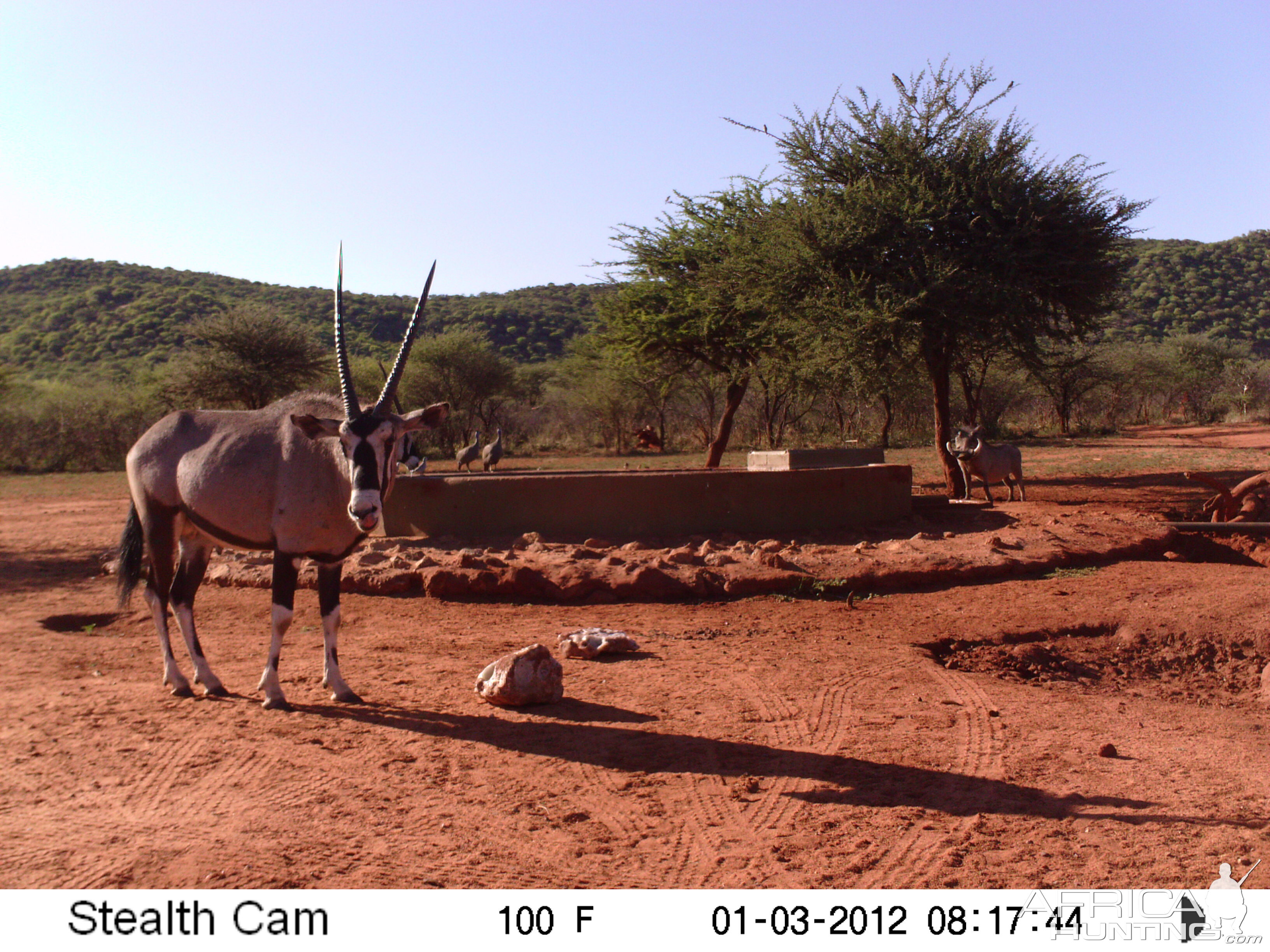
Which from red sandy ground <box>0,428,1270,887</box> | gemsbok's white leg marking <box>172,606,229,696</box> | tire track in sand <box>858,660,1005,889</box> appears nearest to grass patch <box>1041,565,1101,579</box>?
red sandy ground <box>0,428,1270,887</box>

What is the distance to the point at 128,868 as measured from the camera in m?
3.30

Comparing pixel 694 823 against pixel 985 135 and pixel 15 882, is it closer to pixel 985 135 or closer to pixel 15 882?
pixel 15 882

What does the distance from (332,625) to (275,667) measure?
397 millimetres

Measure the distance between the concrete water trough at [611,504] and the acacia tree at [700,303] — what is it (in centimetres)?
642

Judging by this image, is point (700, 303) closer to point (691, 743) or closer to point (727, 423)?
point (727, 423)

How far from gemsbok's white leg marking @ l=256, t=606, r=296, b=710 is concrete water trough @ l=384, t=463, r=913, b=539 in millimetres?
5340

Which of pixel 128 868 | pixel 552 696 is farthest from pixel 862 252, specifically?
pixel 128 868

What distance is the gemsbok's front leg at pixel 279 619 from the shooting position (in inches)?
208

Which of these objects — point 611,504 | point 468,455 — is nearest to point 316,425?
point 611,504

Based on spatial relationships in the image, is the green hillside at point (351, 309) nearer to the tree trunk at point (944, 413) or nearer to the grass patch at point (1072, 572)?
the tree trunk at point (944, 413)

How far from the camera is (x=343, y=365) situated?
17.4 feet

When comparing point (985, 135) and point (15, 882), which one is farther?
point (985, 135)

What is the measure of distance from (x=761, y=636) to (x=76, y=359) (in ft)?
177

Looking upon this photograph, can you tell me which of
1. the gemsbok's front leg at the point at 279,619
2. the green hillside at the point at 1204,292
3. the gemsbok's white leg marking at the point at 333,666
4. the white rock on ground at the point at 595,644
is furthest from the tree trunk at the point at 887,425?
the green hillside at the point at 1204,292
